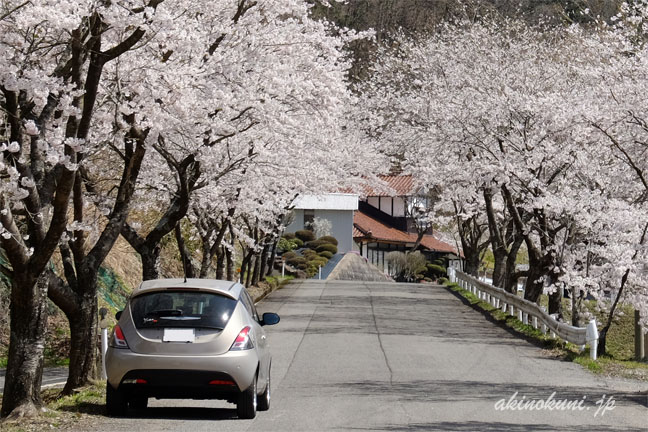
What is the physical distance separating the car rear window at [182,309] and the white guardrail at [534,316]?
11070mm

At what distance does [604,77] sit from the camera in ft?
74.4

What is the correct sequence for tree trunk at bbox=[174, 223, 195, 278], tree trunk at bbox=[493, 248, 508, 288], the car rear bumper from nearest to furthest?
1. the car rear bumper
2. tree trunk at bbox=[174, 223, 195, 278]
3. tree trunk at bbox=[493, 248, 508, 288]

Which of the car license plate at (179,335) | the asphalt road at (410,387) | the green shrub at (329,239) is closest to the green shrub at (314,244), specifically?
the green shrub at (329,239)

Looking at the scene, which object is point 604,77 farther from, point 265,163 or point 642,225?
point 265,163

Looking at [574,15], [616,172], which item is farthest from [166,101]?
[574,15]

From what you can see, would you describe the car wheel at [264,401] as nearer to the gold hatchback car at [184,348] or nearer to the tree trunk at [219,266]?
the gold hatchback car at [184,348]

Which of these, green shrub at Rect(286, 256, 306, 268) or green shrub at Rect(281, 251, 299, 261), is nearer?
green shrub at Rect(286, 256, 306, 268)

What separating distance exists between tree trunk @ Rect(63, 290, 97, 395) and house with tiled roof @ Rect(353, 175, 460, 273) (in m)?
58.3

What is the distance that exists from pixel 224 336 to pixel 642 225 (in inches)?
609

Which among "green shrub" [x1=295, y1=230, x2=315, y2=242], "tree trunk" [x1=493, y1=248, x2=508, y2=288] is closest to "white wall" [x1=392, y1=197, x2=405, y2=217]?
"green shrub" [x1=295, y1=230, x2=315, y2=242]

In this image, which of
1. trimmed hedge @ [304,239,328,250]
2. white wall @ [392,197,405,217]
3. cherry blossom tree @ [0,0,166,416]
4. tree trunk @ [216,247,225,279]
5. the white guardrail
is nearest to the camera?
cherry blossom tree @ [0,0,166,416]

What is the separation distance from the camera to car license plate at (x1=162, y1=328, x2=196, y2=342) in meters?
10.5

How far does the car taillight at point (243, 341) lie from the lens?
1059cm

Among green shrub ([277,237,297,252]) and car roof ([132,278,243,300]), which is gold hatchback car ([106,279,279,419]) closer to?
car roof ([132,278,243,300])
